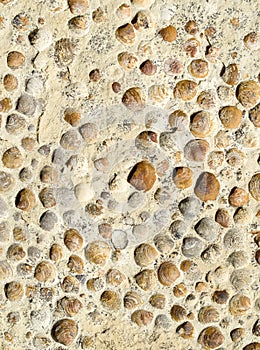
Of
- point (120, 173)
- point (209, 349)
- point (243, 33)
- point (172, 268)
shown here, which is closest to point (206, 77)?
point (243, 33)

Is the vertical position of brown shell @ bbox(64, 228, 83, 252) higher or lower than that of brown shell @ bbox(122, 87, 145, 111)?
lower

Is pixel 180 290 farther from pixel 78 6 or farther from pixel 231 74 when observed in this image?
pixel 78 6

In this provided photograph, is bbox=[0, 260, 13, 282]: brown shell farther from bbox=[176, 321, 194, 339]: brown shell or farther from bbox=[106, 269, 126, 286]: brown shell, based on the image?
bbox=[176, 321, 194, 339]: brown shell

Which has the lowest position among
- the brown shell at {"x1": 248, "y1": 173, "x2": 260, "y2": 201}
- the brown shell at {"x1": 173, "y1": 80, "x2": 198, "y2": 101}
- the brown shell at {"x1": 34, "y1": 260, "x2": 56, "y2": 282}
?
the brown shell at {"x1": 34, "y1": 260, "x2": 56, "y2": 282}

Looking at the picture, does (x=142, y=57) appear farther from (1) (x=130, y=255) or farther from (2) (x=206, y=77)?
(1) (x=130, y=255)

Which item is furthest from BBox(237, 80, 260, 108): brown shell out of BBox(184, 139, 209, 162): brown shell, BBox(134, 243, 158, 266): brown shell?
BBox(134, 243, 158, 266): brown shell

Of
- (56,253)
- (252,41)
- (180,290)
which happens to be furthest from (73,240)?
(252,41)
